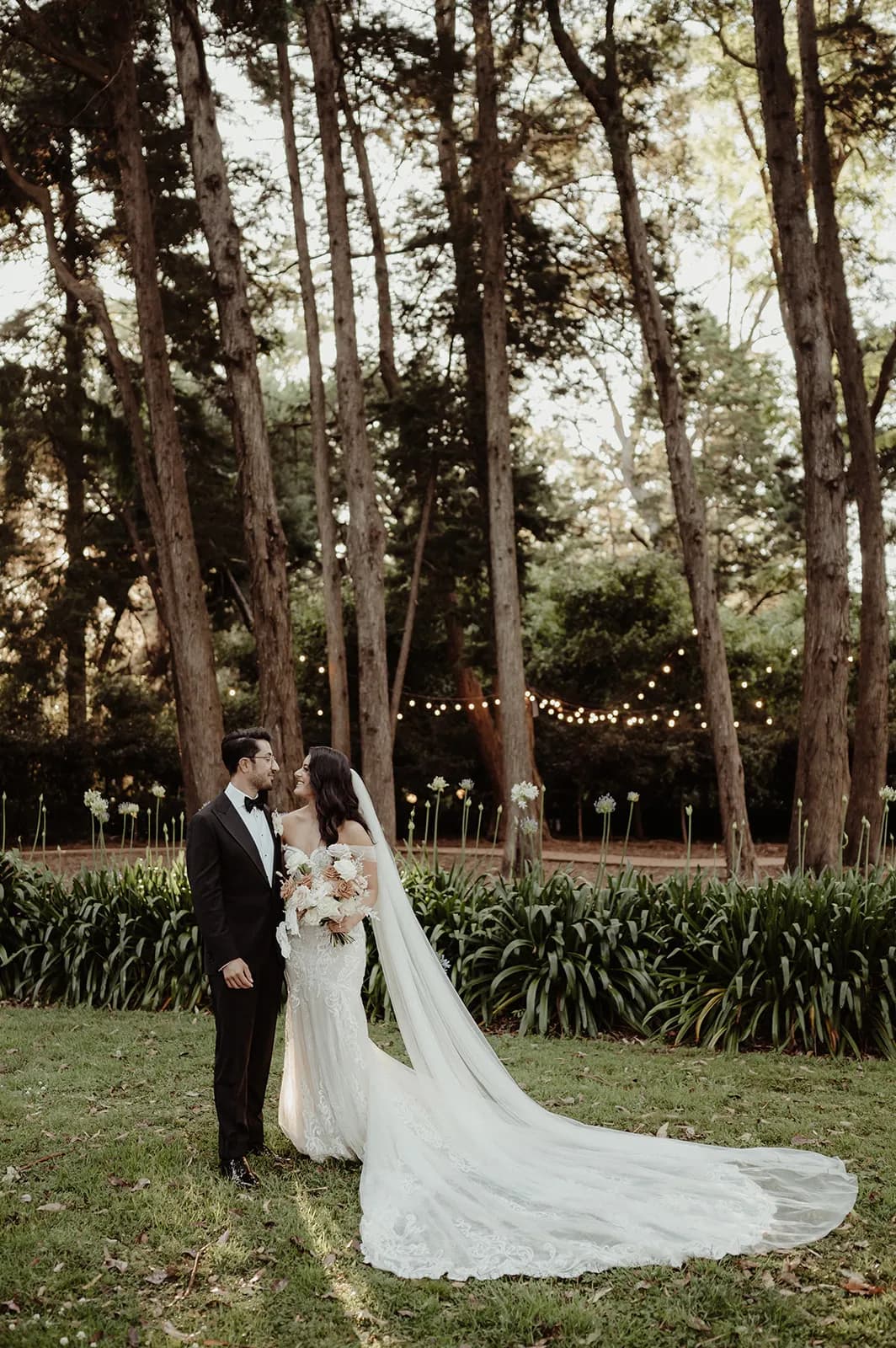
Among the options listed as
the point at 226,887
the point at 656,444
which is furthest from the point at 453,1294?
the point at 656,444

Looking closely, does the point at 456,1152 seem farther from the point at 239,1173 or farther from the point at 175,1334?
the point at 175,1334

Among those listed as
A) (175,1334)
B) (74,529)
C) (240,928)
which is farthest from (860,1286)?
(74,529)

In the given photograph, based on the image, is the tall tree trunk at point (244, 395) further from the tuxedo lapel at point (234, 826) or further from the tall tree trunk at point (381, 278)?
the tall tree trunk at point (381, 278)

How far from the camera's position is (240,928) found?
544cm

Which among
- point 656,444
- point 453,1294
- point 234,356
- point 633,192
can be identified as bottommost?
point 453,1294

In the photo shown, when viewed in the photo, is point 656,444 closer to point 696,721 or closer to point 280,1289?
point 696,721

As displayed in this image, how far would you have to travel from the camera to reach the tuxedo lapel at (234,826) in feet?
17.7

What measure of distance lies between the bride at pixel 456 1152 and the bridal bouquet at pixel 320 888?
3.6 inches

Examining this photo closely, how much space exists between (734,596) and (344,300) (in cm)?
1861

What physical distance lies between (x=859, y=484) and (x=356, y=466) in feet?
20.1

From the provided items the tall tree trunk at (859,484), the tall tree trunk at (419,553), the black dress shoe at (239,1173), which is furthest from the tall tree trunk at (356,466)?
the black dress shoe at (239,1173)

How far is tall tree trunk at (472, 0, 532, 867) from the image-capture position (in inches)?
569

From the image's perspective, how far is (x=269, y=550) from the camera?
35.5 feet

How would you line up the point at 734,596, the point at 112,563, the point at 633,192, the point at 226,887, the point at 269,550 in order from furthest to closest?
the point at 734,596
the point at 112,563
the point at 633,192
the point at 269,550
the point at 226,887
